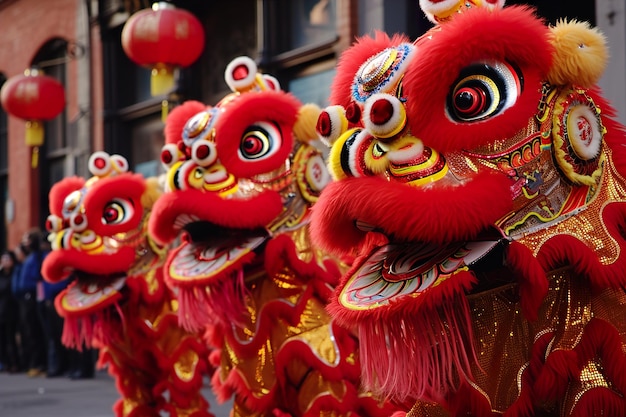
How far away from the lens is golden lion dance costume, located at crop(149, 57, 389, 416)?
466cm

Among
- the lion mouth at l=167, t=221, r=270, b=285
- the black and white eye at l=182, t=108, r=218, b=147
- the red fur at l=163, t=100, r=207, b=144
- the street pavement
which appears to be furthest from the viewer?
the street pavement

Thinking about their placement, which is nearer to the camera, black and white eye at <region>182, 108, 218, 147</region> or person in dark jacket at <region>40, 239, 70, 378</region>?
black and white eye at <region>182, 108, 218, 147</region>

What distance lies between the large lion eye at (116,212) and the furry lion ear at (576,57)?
12.7 ft

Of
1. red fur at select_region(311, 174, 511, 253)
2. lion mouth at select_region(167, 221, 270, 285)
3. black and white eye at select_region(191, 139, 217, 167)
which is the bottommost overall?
lion mouth at select_region(167, 221, 270, 285)

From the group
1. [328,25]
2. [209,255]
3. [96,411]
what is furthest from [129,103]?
[209,255]

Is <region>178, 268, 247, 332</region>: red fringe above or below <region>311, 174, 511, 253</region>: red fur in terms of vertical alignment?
below

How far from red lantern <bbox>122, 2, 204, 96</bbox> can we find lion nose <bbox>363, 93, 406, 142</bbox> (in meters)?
5.77

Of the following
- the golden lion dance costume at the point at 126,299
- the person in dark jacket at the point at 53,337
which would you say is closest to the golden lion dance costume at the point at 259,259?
the golden lion dance costume at the point at 126,299

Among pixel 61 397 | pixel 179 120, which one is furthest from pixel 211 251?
pixel 61 397

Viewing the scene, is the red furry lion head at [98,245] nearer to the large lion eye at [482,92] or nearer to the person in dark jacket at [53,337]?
the large lion eye at [482,92]

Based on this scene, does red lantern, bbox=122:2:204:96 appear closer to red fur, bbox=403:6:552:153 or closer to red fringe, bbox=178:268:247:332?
red fringe, bbox=178:268:247:332

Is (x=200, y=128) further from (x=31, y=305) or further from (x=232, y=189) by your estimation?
(x=31, y=305)

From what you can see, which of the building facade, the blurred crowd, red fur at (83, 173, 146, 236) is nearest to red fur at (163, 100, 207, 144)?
red fur at (83, 173, 146, 236)

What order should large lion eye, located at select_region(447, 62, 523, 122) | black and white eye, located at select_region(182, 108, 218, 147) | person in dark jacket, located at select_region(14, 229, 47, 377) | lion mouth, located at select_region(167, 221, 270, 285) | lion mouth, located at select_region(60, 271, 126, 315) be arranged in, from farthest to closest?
person in dark jacket, located at select_region(14, 229, 47, 377) < lion mouth, located at select_region(60, 271, 126, 315) < black and white eye, located at select_region(182, 108, 218, 147) < lion mouth, located at select_region(167, 221, 270, 285) < large lion eye, located at select_region(447, 62, 523, 122)
